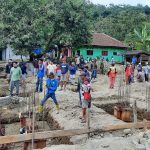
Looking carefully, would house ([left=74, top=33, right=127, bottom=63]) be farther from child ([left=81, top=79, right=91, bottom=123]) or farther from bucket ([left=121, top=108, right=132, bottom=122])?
child ([left=81, top=79, right=91, bottom=123])

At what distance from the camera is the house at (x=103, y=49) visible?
43844mm

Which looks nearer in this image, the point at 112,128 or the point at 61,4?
the point at 112,128

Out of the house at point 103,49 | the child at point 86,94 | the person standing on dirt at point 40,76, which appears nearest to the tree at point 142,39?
the house at point 103,49

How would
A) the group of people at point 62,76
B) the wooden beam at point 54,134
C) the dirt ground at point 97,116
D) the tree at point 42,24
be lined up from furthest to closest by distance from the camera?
the tree at point 42,24 < the group of people at point 62,76 < the dirt ground at point 97,116 < the wooden beam at point 54,134

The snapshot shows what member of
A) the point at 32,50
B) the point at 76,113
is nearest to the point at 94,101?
the point at 76,113

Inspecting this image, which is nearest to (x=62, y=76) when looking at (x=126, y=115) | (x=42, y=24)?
(x=126, y=115)

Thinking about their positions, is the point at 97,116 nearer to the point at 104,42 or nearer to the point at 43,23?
the point at 43,23

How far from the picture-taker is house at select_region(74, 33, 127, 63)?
4384cm

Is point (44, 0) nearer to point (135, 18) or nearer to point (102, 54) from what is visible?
point (102, 54)

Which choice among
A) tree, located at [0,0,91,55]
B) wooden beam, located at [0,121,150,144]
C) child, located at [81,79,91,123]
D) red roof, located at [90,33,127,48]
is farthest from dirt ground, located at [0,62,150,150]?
red roof, located at [90,33,127,48]

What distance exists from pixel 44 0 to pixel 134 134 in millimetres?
21181

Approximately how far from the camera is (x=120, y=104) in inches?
717

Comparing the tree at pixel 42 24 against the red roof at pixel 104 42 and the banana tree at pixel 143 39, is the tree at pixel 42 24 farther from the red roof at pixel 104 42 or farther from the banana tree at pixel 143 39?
the banana tree at pixel 143 39

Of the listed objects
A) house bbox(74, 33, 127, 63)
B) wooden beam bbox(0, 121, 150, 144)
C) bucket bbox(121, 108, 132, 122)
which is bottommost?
bucket bbox(121, 108, 132, 122)
